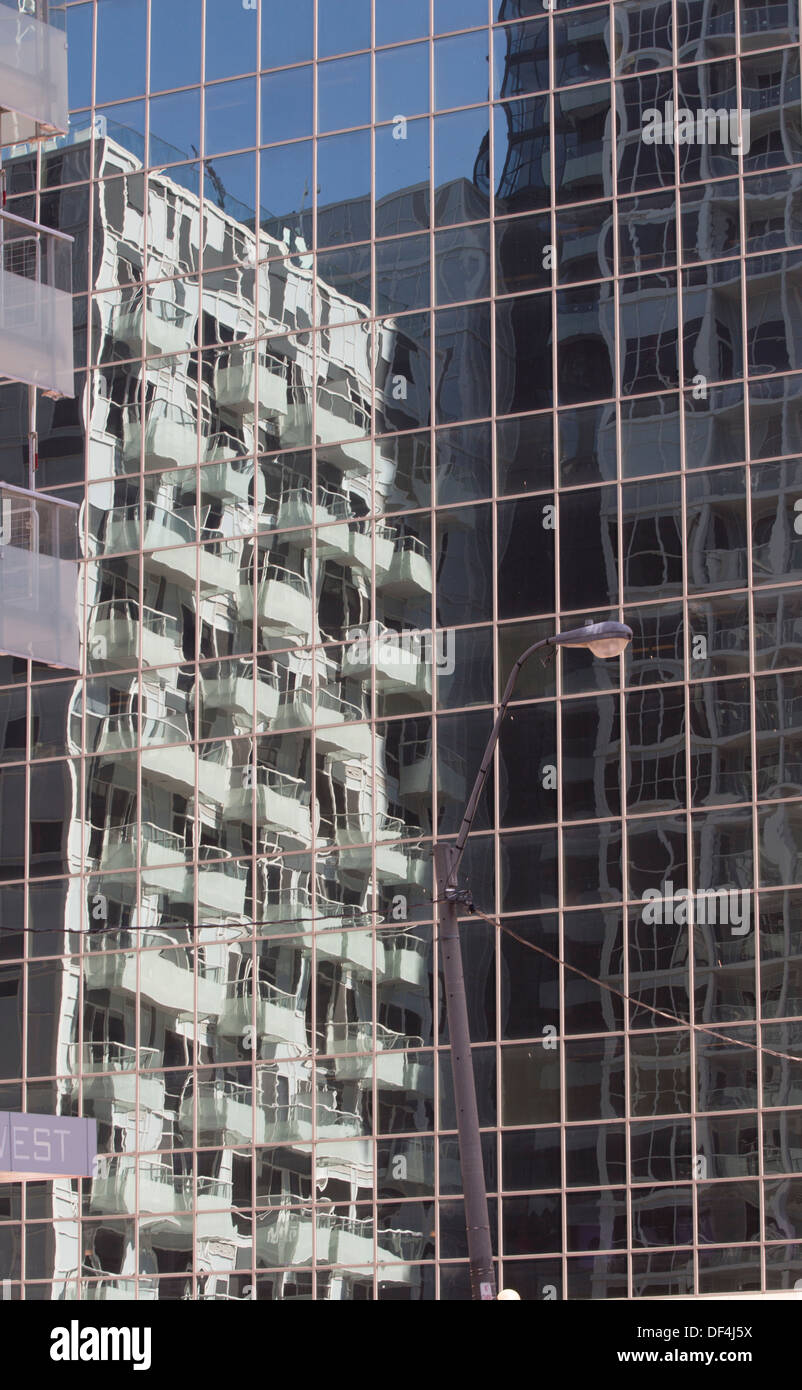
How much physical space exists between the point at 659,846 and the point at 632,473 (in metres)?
7.46

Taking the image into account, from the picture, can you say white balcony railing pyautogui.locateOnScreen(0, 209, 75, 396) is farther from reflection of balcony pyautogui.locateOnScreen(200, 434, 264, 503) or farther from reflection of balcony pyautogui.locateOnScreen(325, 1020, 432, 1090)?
reflection of balcony pyautogui.locateOnScreen(200, 434, 264, 503)

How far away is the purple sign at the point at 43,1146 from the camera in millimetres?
27172

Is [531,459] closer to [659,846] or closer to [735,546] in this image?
[735,546]

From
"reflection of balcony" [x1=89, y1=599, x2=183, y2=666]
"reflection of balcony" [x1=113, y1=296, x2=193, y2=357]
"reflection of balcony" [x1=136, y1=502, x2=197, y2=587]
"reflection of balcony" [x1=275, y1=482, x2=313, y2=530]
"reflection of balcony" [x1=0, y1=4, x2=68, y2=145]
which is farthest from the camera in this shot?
"reflection of balcony" [x1=113, y1=296, x2=193, y2=357]

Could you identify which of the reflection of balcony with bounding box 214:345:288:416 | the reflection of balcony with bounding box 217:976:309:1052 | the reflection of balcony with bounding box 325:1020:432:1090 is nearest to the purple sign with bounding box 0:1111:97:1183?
the reflection of balcony with bounding box 325:1020:432:1090

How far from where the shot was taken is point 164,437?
4947 cm

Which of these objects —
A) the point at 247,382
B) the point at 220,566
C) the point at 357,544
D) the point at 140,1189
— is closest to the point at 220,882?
the point at 140,1189

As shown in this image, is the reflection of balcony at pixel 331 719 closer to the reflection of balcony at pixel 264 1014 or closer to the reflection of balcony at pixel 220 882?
the reflection of balcony at pixel 220 882

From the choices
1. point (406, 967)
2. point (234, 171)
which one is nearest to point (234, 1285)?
point (406, 967)

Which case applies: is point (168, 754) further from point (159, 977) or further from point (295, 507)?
point (295, 507)

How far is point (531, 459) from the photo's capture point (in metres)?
44.7

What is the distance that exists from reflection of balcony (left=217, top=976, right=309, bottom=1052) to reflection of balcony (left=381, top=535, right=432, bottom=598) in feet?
27.7

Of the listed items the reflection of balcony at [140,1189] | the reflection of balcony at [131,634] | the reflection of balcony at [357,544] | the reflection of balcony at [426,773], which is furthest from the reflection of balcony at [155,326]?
the reflection of balcony at [140,1189]

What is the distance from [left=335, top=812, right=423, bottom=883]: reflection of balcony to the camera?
1751 inches
